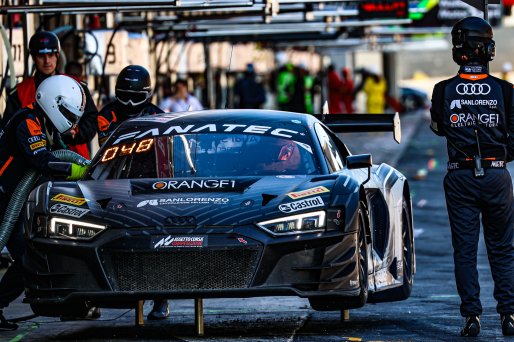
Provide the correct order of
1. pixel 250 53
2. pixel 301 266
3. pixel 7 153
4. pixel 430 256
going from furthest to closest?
pixel 250 53, pixel 430 256, pixel 7 153, pixel 301 266

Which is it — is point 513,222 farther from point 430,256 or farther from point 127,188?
point 430,256

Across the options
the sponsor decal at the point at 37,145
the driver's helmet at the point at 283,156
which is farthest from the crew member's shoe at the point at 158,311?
the driver's helmet at the point at 283,156

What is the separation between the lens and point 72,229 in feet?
29.0

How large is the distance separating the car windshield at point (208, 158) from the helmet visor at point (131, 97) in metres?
1.68

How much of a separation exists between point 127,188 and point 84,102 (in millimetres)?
1906

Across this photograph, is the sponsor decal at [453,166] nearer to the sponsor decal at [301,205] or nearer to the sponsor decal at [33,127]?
the sponsor decal at [301,205]

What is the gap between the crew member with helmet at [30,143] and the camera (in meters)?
10.3

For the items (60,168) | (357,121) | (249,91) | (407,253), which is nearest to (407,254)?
(407,253)

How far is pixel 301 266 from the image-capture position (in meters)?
8.66

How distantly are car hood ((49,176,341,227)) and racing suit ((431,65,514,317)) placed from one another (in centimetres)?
87

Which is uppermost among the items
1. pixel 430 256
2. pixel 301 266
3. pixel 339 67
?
pixel 301 266

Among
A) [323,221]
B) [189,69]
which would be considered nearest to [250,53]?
[189,69]

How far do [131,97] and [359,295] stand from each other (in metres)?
3.40

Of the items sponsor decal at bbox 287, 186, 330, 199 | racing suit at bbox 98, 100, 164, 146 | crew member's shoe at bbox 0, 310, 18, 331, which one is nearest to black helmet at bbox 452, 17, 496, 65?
sponsor decal at bbox 287, 186, 330, 199
